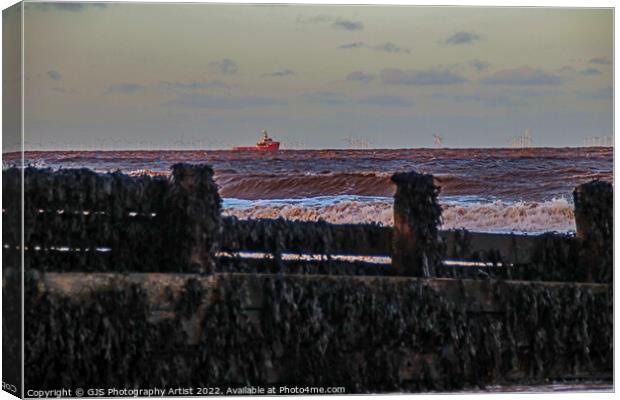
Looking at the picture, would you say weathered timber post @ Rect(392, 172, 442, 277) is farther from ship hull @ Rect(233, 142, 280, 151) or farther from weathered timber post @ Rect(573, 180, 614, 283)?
weathered timber post @ Rect(573, 180, 614, 283)

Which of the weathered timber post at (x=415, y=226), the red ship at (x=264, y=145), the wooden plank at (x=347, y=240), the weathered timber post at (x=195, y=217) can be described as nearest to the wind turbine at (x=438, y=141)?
the weathered timber post at (x=415, y=226)

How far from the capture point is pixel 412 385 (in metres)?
15.5

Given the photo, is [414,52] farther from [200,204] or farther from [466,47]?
[200,204]

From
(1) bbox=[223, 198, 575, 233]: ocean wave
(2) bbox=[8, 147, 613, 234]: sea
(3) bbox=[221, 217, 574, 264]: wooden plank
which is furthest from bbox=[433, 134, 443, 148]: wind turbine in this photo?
(3) bbox=[221, 217, 574, 264]: wooden plank

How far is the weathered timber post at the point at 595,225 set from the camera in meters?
15.7

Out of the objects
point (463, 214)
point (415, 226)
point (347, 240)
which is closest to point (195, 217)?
point (347, 240)

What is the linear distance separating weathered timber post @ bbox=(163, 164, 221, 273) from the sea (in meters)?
0.09

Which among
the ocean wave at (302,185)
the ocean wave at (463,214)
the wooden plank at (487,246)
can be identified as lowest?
the wooden plank at (487,246)

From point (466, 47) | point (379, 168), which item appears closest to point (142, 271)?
point (379, 168)

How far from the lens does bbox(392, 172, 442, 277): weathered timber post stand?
50.6ft

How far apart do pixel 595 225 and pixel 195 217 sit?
316cm

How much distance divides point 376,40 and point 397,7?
305mm

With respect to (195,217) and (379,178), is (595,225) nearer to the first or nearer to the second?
(379,178)

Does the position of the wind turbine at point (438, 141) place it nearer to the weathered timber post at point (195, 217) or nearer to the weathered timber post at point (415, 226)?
the weathered timber post at point (415, 226)
